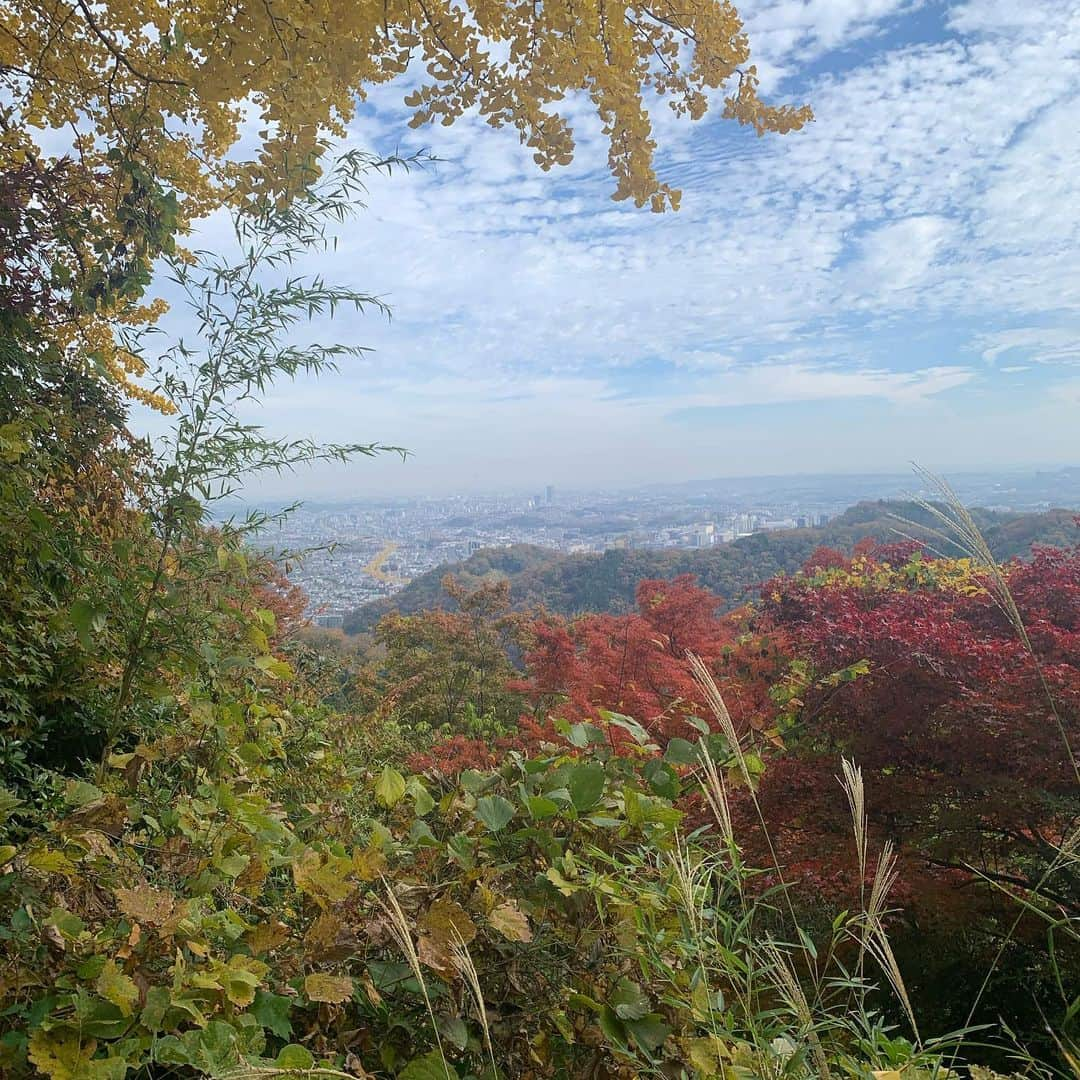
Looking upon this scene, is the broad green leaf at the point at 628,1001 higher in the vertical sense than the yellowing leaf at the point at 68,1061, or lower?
lower

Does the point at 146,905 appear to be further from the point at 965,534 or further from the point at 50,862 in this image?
the point at 965,534

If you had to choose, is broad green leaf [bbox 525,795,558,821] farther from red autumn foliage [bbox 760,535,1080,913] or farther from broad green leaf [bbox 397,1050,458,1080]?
red autumn foliage [bbox 760,535,1080,913]

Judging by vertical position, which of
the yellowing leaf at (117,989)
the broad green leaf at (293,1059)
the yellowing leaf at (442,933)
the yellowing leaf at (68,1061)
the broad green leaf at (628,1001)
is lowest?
the broad green leaf at (628,1001)

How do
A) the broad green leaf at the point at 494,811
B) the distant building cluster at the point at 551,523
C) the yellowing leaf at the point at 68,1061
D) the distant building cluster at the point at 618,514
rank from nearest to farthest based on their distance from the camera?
the yellowing leaf at the point at 68,1061 < the broad green leaf at the point at 494,811 < the distant building cluster at the point at 618,514 < the distant building cluster at the point at 551,523

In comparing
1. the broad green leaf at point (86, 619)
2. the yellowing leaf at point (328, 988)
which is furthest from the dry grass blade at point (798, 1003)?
the broad green leaf at point (86, 619)

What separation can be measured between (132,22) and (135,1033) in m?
3.18

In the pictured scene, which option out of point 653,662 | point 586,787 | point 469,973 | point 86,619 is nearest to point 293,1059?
point 469,973

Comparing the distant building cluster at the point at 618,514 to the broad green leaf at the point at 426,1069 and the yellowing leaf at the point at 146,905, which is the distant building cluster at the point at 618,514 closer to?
the yellowing leaf at the point at 146,905

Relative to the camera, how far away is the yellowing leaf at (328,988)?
2.83 ft

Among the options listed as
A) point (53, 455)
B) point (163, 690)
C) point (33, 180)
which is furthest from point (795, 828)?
point (33, 180)

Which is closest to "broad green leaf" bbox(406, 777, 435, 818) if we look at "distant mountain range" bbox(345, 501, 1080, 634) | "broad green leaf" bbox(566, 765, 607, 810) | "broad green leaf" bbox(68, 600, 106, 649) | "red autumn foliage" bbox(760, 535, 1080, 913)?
"broad green leaf" bbox(566, 765, 607, 810)

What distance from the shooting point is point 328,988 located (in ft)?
2.89

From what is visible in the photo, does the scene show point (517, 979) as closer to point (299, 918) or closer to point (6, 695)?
point (299, 918)

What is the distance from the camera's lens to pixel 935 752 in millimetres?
3229
